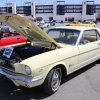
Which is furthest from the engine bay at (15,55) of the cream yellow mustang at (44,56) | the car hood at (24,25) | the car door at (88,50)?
the car door at (88,50)

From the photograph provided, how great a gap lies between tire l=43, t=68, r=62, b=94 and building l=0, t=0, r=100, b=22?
95.3 m

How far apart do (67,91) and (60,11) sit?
98172 mm

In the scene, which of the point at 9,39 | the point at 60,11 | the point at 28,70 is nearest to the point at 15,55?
the point at 28,70

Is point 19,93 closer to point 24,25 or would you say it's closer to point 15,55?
point 15,55

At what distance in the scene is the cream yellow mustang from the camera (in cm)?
336

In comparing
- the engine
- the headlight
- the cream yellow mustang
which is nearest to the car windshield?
the cream yellow mustang

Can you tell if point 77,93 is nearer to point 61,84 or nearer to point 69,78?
point 61,84

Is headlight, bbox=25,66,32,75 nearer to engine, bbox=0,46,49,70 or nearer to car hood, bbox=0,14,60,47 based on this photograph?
engine, bbox=0,46,49,70

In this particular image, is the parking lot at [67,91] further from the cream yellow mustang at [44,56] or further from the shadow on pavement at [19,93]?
the cream yellow mustang at [44,56]

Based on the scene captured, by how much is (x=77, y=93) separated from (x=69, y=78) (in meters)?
0.91

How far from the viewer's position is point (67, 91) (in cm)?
Answer: 391

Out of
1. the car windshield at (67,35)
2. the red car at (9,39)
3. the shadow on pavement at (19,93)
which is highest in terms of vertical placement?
the car windshield at (67,35)

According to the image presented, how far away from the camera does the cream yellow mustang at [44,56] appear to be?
3359 mm

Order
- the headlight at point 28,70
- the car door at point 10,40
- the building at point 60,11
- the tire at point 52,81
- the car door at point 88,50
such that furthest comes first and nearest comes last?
the building at point 60,11 < the car door at point 10,40 < the car door at point 88,50 < the tire at point 52,81 < the headlight at point 28,70
